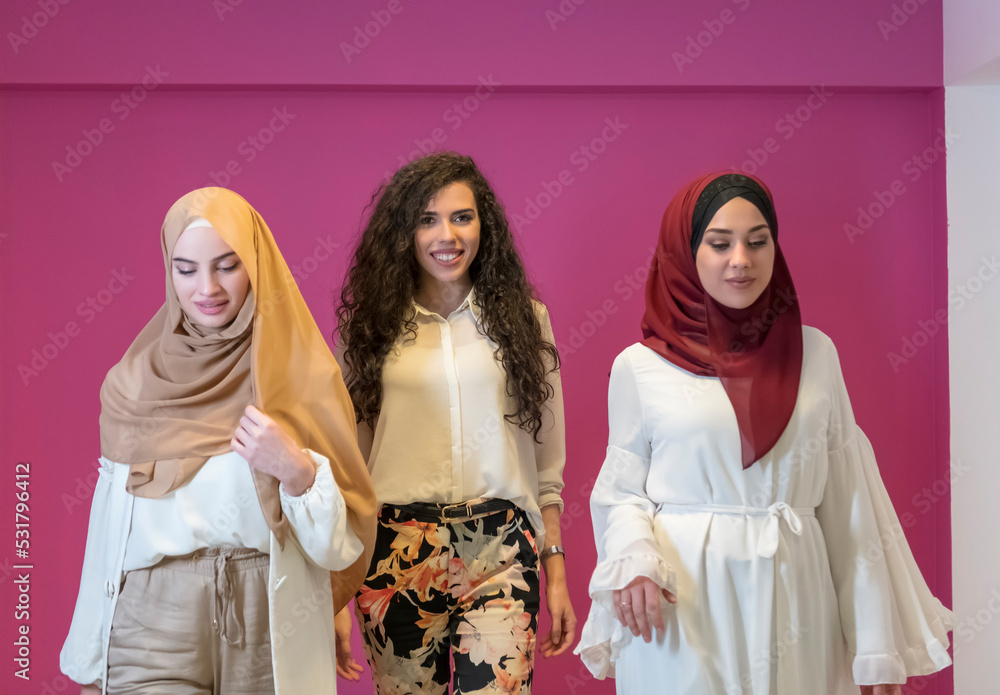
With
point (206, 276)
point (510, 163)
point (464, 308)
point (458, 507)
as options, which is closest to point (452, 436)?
point (458, 507)

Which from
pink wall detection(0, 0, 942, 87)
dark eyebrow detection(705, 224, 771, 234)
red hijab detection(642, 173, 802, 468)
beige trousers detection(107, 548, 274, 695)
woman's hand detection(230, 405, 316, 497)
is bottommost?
beige trousers detection(107, 548, 274, 695)

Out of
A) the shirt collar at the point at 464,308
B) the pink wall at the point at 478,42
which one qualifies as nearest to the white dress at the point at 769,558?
the shirt collar at the point at 464,308

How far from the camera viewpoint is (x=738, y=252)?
1895mm

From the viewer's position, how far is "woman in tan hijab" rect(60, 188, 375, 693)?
181 cm

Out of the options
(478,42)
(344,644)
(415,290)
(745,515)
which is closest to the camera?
(745,515)

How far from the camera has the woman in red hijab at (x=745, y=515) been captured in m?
1.83

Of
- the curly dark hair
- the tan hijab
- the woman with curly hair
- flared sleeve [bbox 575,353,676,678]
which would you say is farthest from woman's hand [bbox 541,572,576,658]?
the tan hijab

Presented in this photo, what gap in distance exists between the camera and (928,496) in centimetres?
316

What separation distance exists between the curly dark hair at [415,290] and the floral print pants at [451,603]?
0.31 m

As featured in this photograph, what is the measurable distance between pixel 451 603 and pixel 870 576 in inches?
37.3

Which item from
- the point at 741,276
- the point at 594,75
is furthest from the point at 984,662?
the point at 594,75

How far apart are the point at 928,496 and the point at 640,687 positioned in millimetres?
1752

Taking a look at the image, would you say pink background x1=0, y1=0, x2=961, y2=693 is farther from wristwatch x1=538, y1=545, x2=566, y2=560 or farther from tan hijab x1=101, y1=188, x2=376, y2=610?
tan hijab x1=101, y1=188, x2=376, y2=610

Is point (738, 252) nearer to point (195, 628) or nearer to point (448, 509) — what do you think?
point (448, 509)
